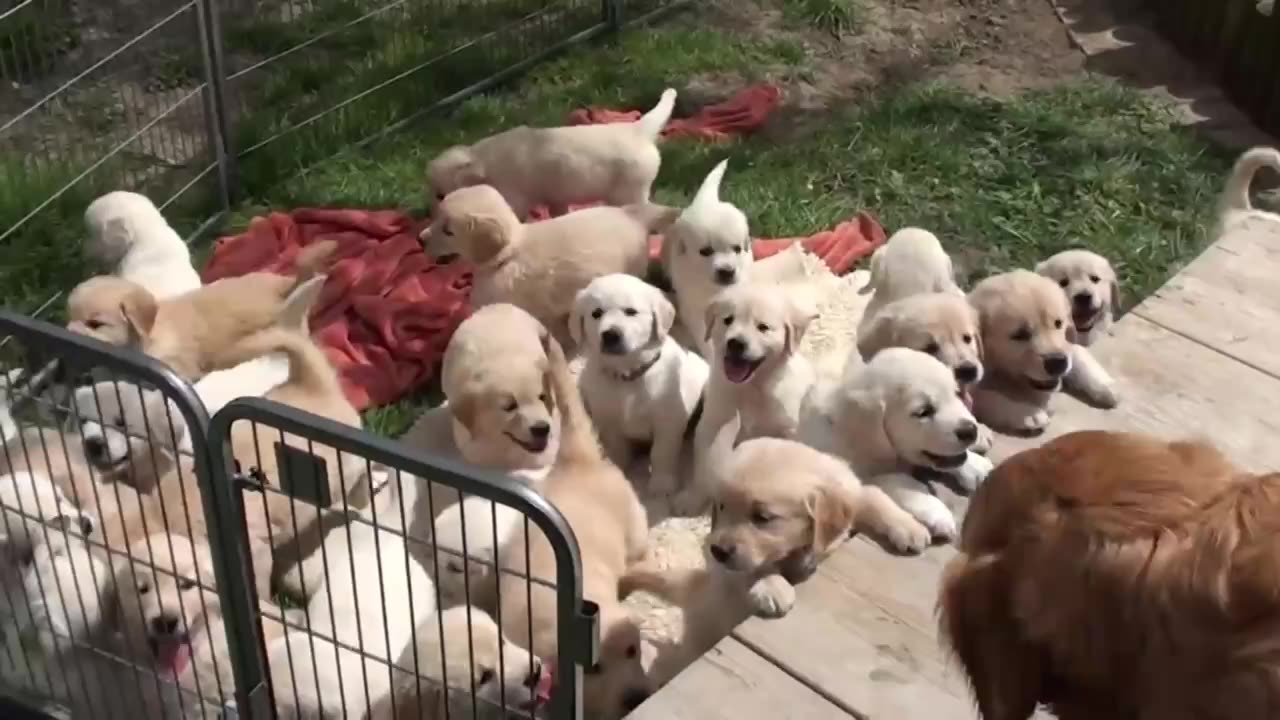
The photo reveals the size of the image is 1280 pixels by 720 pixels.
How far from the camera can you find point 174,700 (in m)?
2.17

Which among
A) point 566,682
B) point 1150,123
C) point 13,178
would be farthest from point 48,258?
point 1150,123

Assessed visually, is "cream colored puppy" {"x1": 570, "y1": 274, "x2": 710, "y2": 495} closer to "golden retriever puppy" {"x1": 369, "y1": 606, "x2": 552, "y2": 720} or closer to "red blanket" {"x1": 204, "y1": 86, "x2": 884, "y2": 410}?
"red blanket" {"x1": 204, "y1": 86, "x2": 884, "y2": 410}

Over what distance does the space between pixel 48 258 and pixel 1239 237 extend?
2912 millimetres

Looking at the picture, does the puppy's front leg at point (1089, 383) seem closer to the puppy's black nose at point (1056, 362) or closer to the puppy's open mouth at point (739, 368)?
the puppy's black nose at point (1056, 362)

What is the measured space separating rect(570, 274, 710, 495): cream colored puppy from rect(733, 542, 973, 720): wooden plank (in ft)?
2.21

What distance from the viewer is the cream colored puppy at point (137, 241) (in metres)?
3.29

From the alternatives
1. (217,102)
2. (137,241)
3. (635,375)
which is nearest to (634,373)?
(635,375)

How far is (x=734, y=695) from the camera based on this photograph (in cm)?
214

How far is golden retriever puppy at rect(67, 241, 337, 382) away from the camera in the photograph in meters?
2.82

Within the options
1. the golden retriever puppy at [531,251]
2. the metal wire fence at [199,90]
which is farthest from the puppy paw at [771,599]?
the metal wire fence at [199,90]

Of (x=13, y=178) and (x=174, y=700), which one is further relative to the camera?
(x=13, y=178)

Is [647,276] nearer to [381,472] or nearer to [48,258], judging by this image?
[381,472]

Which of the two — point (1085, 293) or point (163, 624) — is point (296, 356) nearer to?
point (163, 624)

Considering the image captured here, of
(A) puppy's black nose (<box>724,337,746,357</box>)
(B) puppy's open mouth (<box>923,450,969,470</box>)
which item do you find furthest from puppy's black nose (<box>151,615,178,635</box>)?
(B) puppy's open mouth (<box>923,450,969,470</box>)
